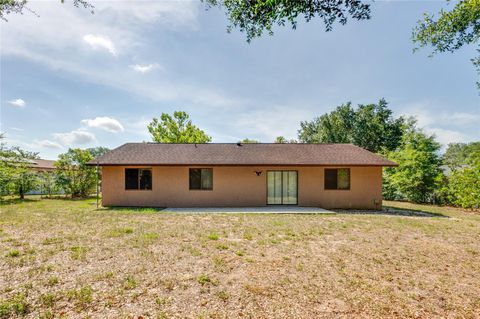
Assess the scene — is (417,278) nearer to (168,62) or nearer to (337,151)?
(337,151)

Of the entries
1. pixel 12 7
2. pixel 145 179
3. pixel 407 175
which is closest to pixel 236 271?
pixel 12 7

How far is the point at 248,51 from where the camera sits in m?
11.6

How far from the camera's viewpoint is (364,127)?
89.5 feet

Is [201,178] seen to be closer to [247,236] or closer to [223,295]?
[247,236]

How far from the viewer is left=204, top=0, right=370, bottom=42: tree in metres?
4.09

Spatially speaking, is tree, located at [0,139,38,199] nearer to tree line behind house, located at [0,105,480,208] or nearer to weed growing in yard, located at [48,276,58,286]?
tree line behind house, located at [0,105,480,208]

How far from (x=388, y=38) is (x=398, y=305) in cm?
1147

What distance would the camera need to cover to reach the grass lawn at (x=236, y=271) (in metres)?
2.89

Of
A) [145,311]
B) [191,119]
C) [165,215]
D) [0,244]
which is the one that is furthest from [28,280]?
[191,119]

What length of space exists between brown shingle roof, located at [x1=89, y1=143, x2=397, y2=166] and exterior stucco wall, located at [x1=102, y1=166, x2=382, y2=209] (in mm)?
420

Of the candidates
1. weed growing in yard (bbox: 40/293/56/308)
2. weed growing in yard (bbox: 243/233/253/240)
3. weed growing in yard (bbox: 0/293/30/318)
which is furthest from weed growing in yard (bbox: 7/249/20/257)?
weed growing in yard (bbox: 243/233/253/240)

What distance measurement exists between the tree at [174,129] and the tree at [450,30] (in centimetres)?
2840

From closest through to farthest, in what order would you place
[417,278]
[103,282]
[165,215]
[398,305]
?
[398,305], [103,282], [417,278], [165,215]

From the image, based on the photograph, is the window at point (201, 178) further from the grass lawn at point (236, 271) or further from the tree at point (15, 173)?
the tree at point (15, 173)
